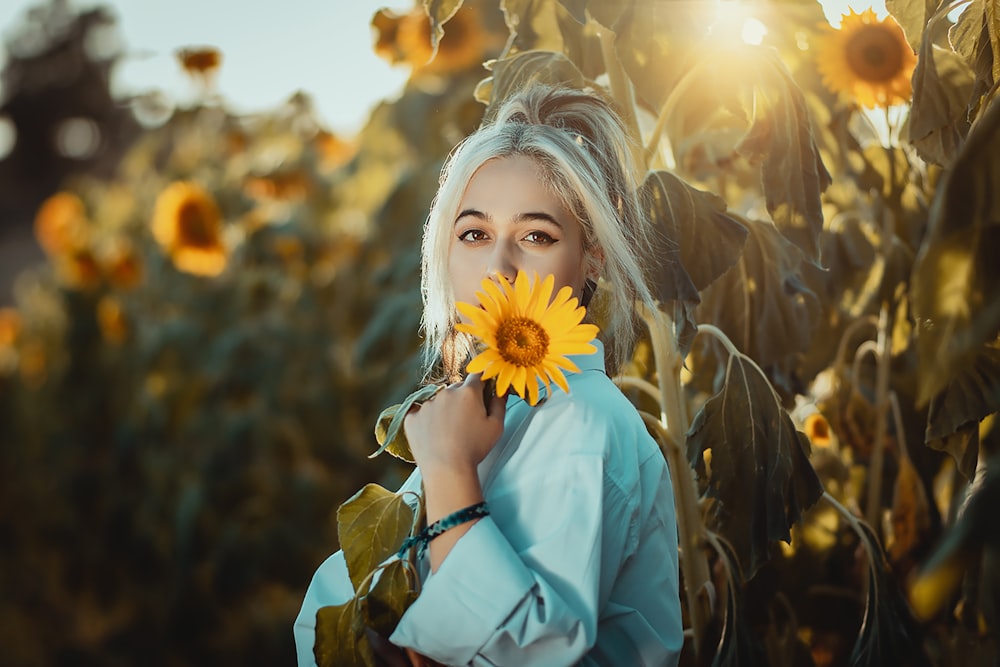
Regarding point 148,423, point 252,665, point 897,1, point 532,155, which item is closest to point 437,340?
point 532,155

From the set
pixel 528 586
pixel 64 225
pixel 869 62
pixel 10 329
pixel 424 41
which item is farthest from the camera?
pixel 10 329

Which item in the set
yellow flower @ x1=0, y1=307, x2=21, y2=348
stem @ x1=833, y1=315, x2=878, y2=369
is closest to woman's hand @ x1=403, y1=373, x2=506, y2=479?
stem @ x1=833, y1=315, x2=878, y2=369

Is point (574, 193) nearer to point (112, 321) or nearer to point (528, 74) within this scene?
point (528, 74)

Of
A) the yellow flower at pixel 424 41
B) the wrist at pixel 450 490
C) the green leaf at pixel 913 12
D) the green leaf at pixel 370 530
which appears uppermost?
the yellow flower at pixel 424 41

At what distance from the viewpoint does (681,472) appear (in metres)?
0.92

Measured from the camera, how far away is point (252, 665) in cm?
233

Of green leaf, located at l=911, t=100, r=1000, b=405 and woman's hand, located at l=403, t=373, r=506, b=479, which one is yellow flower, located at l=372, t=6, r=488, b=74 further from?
green leaf, located at l=911, t=100, r=1000, b=405

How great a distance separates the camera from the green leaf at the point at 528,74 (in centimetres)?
91

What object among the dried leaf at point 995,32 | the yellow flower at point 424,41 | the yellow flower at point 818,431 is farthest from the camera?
the yellow flower at point 424,41

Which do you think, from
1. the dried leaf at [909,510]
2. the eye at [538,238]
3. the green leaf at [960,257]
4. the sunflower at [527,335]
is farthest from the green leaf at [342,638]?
the dried leaf at [909,510]

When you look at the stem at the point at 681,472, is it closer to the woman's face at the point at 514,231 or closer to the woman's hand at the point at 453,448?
the woman's face at the point at 514,231

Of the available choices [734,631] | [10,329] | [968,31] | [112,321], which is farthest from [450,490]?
[10,329]

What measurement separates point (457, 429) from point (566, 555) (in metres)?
0.12

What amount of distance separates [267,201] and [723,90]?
1.92m
